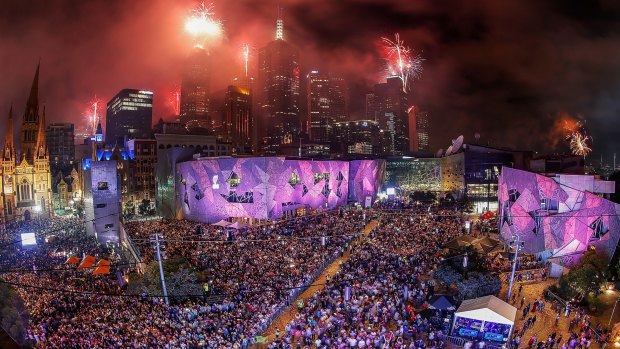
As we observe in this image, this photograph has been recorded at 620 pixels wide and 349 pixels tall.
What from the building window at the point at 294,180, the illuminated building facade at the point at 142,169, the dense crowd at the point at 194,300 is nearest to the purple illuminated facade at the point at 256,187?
the building window at the point at 294,180

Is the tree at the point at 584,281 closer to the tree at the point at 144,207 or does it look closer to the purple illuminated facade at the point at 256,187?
the purple illuminated facade at the point at 256,187

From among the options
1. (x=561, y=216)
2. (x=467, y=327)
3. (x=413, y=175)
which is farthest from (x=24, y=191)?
(x=561, y=216)

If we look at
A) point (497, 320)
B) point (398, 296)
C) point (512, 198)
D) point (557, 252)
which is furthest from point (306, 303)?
point (512, 198)

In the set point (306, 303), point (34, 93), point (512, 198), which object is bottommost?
point (306, 303)

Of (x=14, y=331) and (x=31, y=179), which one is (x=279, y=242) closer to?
(x=14, y=331)

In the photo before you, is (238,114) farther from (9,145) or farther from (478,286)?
(478,286)

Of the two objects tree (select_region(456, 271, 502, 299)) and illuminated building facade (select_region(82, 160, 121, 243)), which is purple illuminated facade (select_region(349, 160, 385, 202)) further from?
tree (select_region(456, 271, 502, 299))
